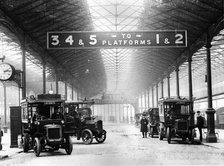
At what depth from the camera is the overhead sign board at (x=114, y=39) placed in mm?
17609

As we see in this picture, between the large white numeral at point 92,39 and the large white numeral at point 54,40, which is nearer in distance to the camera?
the large white numeral at point 54,40

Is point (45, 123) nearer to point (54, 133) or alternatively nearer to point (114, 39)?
point (54, 133)

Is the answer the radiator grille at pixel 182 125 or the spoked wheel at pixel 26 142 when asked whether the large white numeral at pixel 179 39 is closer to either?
the radiator grille at pixel 182 125

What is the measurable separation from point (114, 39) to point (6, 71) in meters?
4.85

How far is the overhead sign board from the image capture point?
1761 cm

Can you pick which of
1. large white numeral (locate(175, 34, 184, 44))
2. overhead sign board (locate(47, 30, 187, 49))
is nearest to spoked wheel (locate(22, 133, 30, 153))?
overhead sign board (locate(47, 30, 187, 49))

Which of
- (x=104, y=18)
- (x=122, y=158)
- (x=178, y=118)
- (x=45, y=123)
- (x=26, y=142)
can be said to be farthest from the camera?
(x=104, y=18)

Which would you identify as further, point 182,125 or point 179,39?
point 182,125

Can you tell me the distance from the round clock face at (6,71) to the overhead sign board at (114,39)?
2.01m

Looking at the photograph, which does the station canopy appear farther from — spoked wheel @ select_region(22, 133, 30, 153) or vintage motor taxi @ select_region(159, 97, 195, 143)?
spoked wheel @ select_region(22, 133, 30, 153)

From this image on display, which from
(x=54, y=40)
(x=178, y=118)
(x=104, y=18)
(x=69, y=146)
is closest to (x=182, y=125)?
(x=178, y=118)

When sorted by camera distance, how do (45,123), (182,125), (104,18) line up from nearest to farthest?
1. (45,123)
2. (182,125)
3. (104,18)

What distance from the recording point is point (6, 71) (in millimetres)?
17984

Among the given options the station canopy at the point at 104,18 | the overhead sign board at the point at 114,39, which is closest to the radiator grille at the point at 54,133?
the overhead sign board at the point at 114,39
